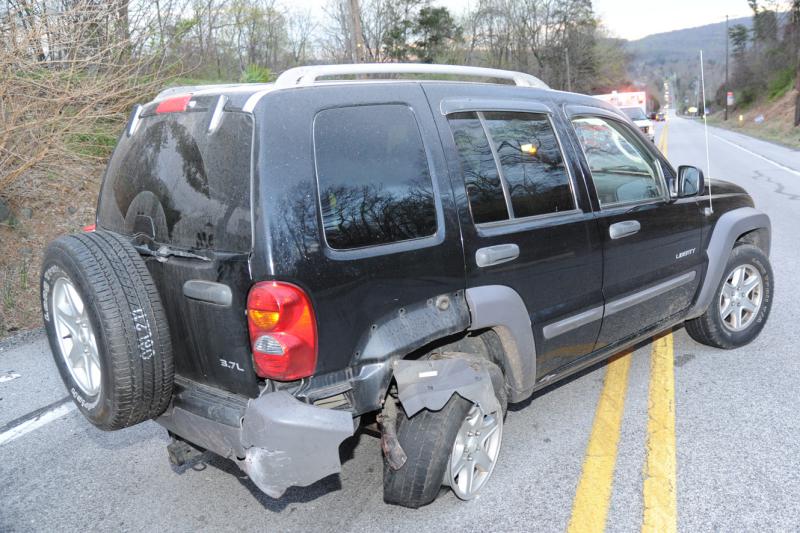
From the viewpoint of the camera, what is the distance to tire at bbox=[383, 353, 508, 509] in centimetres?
290

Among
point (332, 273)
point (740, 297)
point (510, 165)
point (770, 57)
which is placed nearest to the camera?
point (332, 273)

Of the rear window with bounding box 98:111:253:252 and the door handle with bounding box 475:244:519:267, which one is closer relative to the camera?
the rear window with bounding box 98:111:253:252

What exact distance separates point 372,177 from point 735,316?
3462 millimetres

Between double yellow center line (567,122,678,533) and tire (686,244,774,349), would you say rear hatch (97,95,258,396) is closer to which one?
double yellow center line (567,122,678,533)

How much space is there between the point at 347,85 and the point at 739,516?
2592mm

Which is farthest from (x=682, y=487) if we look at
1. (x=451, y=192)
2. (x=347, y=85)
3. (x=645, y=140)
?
(x=347, y=85)

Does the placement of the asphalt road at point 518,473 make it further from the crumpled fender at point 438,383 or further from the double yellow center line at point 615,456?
the crumpled fender at point 438,383

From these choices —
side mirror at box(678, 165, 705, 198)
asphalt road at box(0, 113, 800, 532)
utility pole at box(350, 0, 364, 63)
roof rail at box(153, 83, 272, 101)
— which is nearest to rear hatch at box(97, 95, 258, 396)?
roof rail at box(153, 83, 272, 101)

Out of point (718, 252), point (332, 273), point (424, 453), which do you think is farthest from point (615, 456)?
point (332, 273)

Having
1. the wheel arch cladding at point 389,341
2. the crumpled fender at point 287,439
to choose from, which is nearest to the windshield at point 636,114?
the wheel arch cladding at point 389,341

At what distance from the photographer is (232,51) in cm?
2802

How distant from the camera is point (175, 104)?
2992 millimetres

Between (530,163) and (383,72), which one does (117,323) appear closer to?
(383,72)

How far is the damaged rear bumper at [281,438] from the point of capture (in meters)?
2.53
